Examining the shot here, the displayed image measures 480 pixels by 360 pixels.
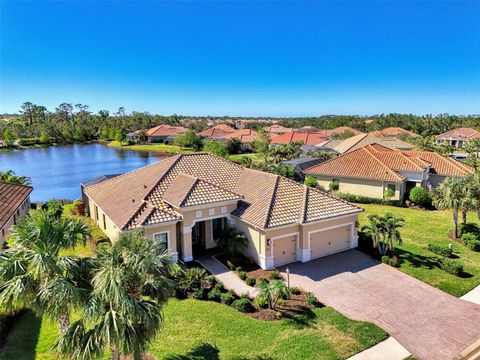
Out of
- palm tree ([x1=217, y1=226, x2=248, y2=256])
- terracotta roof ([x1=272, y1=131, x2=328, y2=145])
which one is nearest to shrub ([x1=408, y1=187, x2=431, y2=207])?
palm tree ([x1=217, y1=226, x2=248, y2=256])

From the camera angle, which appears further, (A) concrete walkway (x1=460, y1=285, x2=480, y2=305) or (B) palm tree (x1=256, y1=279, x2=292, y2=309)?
(A) concrete walkway (x1=460, y1=285, x2=480, y2=305)

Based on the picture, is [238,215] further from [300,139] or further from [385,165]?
[300,139]

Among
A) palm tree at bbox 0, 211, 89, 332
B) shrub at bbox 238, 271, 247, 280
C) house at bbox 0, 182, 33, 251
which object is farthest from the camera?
house at bbox 0, 182, 33, 251

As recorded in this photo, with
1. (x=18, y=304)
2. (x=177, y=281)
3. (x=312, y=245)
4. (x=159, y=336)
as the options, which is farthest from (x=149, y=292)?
(x=312, y=245)

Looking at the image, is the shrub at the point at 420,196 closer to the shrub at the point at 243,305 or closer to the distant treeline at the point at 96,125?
the shrub at the point at 243,305

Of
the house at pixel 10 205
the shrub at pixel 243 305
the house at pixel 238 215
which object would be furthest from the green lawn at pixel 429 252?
the house at pixel 10 205

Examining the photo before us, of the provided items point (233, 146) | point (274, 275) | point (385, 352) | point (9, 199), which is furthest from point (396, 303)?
point (233, 146)

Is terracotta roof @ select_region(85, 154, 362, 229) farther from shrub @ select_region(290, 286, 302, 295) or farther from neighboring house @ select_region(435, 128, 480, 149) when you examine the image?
neighboring house @ select_region(435, 128, 480, 149)
